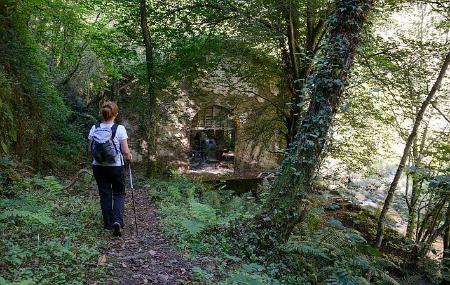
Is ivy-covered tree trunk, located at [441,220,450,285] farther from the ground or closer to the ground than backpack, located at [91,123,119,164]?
closer to the ground

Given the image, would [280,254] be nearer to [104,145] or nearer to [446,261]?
[104,145]

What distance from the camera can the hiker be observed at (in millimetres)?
5230

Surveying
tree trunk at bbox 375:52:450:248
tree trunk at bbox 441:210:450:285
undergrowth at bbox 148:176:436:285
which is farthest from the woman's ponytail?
tree trunk at bbox 441:210:450:285

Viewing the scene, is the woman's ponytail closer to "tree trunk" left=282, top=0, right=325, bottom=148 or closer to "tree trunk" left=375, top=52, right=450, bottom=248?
"tree trunk" left=375, top=52, right=450, bottom=248

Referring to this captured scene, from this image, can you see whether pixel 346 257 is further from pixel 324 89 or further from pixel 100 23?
pixel 100 23

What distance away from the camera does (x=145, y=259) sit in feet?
15.2

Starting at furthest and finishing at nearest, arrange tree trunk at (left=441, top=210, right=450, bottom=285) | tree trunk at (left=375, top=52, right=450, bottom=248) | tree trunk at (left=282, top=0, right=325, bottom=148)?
tree trunk at (left=282, top=0, right=325, bottom=148) < tree trunk at (left=441, top=210, right=450, bottom=285) < tree trunk at (left=375, top=52, right=450, bottom=248)

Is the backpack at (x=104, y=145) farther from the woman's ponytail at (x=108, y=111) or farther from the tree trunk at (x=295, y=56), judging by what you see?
the tree trunk at (x=295, y=56)

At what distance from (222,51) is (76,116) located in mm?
A: 8265

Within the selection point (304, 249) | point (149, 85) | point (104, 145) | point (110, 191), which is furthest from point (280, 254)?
point (149, 85)

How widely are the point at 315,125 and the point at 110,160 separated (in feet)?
9.73

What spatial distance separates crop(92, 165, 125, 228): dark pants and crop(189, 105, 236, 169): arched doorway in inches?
428

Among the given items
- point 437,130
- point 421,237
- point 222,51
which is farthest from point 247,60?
point 421,237

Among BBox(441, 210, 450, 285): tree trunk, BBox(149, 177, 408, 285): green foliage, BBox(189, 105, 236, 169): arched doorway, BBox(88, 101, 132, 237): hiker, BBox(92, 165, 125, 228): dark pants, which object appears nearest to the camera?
BBox(149, 177, 408, 285): green foliage
